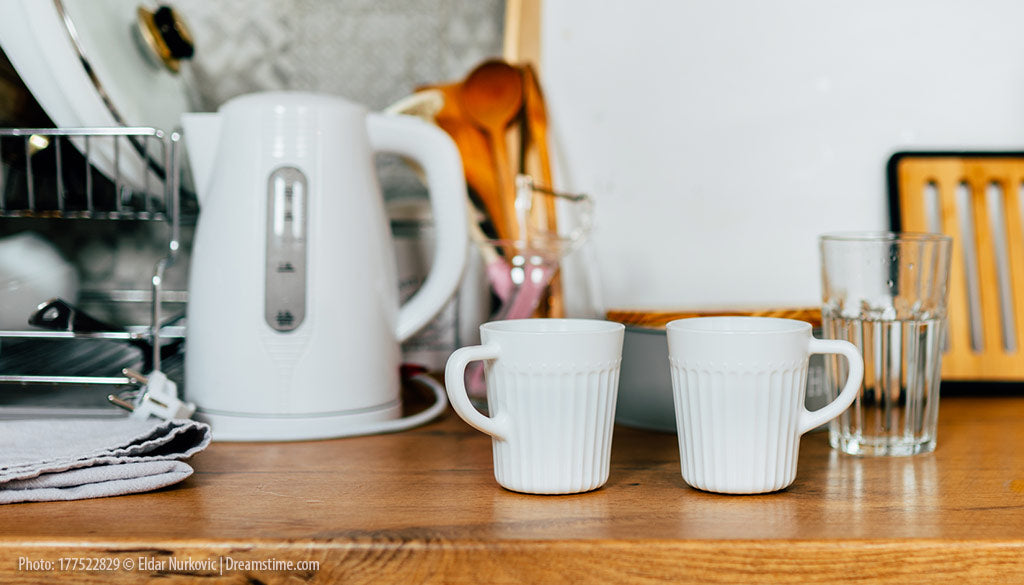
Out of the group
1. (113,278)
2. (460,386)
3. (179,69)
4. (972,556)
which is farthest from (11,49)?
(972,556)

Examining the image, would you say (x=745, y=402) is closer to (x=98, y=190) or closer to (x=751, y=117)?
(x=751, y=117)

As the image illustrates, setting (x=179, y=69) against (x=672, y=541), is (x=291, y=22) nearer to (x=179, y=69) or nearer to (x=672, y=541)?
(x=179, y=69)

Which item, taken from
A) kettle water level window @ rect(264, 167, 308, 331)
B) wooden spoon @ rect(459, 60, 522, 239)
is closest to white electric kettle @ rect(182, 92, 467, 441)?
kettle water level window @ rect(264, 167, 308, 331)

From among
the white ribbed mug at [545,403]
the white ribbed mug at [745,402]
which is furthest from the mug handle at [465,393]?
the white ribbed mug at [745,402]

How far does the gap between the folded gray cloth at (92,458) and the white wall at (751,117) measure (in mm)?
508

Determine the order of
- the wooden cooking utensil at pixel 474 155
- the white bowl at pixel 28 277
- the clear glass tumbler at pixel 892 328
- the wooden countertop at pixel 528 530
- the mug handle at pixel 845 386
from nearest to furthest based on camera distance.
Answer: the wooden countertop at pixel 528 530
the mug handle at pixel 845 386
the clear glass tumbler at pixel 892 328
the white bowl at pixel 28 277
the wooden cooking utensil at pixel 474 155

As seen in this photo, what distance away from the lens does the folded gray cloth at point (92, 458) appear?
1.51 feet

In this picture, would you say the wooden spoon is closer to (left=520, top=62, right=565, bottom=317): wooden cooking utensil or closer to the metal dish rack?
(left=520, top=62, right=565, bottom=317): wooden cooking utensil

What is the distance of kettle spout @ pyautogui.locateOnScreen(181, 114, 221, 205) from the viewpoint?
0.66m

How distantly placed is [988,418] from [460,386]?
497 mm

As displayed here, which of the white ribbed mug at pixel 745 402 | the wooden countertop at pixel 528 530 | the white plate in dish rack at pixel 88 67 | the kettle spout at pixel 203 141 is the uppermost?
the white plate in dish rack at pixel 88 67

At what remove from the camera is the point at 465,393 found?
18.5 inches

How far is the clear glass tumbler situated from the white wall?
276 millimetres

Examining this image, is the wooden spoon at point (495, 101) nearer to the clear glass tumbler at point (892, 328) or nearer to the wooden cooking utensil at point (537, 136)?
the wooden cooking utensil at point (537, 136)
